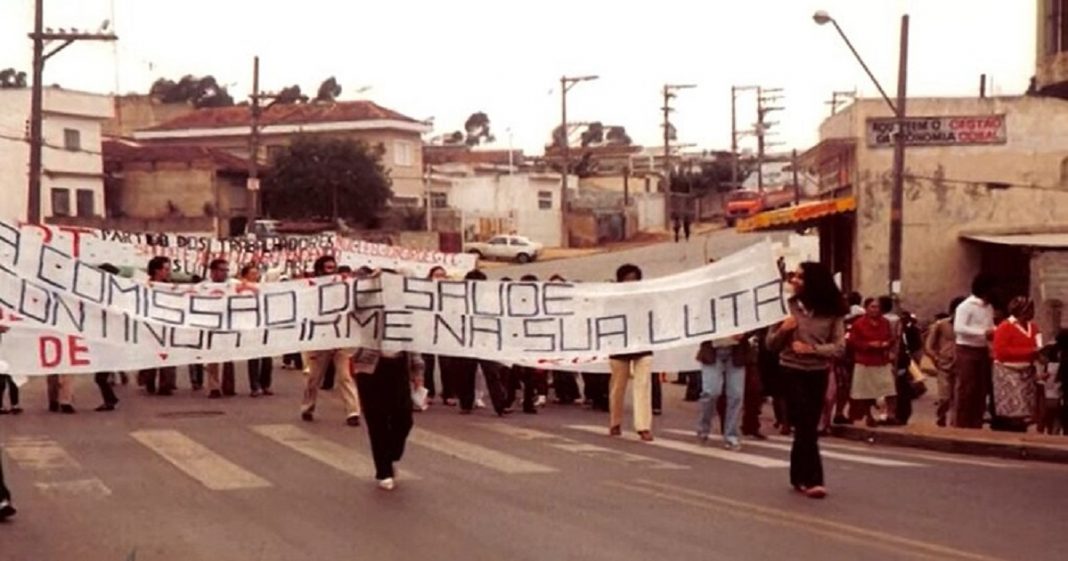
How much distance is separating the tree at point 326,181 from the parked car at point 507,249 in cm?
645

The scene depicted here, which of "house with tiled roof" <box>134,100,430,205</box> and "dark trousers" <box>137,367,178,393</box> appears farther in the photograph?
"house with tiled roof" <box>134,100,430,205</box>

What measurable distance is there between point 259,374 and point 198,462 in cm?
855

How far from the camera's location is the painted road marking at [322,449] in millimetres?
13172

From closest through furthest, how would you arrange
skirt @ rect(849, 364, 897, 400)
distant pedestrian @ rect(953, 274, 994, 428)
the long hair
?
the long hair
distant pedestrian @ rect(953, 274, 994, 428)
skirt @ rect(849, 364, 897, 400)

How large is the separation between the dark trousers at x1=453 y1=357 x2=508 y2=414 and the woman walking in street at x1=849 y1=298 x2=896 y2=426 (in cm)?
436

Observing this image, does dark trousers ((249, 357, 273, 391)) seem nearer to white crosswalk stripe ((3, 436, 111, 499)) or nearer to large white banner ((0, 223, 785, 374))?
large white banner ((0, 223, 785, 374))

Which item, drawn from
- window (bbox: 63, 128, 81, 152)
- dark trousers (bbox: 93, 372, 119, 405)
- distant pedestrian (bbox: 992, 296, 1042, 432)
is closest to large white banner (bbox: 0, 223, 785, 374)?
distant pedestrian (bbox: 992, 296, 1042, 432)

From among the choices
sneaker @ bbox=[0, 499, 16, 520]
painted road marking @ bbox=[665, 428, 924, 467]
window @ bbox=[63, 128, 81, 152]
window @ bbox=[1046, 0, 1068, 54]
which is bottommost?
painted road marking @ bbox=[665, 428, 924, 467]

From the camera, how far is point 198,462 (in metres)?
13.6

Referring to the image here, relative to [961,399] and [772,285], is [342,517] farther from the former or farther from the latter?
[961,399]

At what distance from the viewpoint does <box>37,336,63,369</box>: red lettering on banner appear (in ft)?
45.2

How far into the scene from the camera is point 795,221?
43.6 meters

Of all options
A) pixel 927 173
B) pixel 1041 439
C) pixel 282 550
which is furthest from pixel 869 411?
pixel 927 173

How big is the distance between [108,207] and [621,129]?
310 ft
